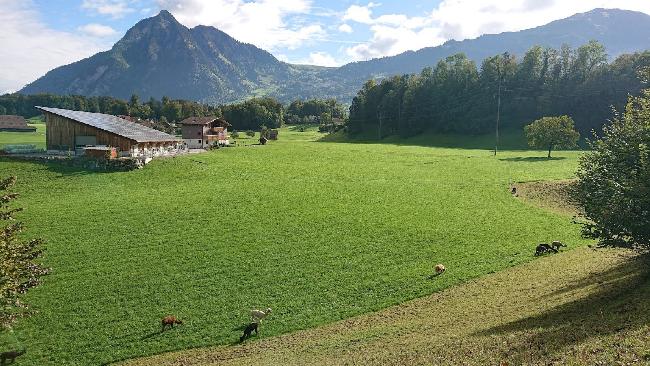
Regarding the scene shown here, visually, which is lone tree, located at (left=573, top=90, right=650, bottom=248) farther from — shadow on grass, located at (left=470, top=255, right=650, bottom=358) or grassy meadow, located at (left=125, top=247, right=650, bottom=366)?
grassy meadow, located at (left=125, top=247, right=650, bottom=366)

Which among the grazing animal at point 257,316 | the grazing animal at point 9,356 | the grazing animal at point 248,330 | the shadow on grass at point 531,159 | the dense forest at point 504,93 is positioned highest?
the dense forest at point 504,93

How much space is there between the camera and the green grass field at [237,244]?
1047 inches

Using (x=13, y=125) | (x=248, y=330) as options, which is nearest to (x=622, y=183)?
(x=248, y=330)

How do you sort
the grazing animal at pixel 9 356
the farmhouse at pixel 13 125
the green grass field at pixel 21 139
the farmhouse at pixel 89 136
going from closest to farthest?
the grazing animal at pixel 9 356 < the farmhouse at pixel 89 136 < the green grass field at pixel 21 139 < the farmhouse at pixel 13 125

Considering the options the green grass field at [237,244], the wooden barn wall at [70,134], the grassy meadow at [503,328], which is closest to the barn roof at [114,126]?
the wooden barn wall at [70,134]

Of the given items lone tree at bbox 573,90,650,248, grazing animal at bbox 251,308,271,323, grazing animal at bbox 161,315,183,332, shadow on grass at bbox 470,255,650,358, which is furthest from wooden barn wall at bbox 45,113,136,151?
shadow on grass at bbox 470,255,650,358

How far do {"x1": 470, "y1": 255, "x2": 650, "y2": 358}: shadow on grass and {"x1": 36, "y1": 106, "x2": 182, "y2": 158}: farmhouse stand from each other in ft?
198

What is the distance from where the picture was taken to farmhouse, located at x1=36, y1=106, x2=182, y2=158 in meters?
68.9

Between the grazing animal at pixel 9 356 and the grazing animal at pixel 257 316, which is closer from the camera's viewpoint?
the grazing animal at pixel 9 356

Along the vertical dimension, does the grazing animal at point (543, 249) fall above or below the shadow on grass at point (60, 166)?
below

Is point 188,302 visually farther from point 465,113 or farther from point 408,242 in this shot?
point 465,113

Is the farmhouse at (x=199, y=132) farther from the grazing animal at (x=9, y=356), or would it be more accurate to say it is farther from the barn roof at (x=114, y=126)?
the grazing animal at (x=9, y=356)

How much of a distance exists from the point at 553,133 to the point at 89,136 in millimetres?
81109

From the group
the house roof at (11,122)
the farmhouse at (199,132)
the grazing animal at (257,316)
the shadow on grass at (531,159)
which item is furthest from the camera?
the house roof at (11,122)
